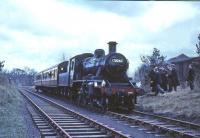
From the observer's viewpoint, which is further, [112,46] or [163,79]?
[163,79]

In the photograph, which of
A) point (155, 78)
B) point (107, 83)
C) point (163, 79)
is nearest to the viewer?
point (107, 83)

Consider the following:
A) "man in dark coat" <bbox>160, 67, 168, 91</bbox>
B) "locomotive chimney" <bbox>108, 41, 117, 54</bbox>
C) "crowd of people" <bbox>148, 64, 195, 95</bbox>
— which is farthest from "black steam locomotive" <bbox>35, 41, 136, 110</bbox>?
"man in dark coat" <bbox>160, 67, 168, 91</bbox>

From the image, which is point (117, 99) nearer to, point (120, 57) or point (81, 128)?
point (120, 57)

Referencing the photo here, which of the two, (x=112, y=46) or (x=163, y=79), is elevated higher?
(x=112, y=46)

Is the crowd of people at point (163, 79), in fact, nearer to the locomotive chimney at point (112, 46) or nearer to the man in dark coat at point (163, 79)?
the man in dark coat at point (163, 79)

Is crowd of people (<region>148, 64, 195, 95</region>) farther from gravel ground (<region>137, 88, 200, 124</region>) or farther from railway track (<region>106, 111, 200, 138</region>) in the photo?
railway track (<region>106, 111, 200, 138</region>)

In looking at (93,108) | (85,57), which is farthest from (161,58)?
(93,108)

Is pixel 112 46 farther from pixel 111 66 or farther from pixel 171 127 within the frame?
pixel 171 127

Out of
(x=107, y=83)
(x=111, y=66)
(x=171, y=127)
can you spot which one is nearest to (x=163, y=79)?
(x=111, y=66)

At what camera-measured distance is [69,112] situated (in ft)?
63.1

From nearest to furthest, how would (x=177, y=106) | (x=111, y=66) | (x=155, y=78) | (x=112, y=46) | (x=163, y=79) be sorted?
(x=177, y=106), (x=111, y=66), (x=112, y=46), (x=155, y=78), (x=163, y=79)

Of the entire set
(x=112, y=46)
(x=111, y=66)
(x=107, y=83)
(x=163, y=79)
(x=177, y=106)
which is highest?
(x=112, y=46)

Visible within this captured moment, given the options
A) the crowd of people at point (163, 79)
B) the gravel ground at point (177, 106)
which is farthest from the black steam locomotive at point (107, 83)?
the crowd of people at point (163, 79)

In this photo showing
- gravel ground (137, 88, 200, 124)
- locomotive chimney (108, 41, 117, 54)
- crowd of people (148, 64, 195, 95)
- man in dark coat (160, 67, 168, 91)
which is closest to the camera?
gravel ground (137, 88, 200, 124)
